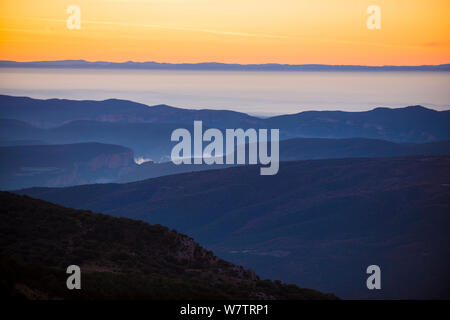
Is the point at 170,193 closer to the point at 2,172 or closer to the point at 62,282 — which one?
the point at 2,172

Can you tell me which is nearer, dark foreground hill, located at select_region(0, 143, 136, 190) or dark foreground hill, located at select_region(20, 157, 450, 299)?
dark foreground hill, located at select_region(20, 157, 450, 299)

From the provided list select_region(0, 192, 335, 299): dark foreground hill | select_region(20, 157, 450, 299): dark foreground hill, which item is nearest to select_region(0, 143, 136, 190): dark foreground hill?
select_region(20, 157, 450, 299): dark foreground hill

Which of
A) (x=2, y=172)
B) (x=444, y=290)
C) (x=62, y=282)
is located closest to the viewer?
(x=62, y=282)

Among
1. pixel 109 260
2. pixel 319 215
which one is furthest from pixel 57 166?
pixel 109 260

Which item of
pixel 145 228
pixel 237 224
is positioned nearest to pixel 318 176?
pixel 237 224

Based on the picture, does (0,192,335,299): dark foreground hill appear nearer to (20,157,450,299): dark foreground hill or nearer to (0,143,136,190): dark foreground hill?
(20,157,450,299): dark foreground hill

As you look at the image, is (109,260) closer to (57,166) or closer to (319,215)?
(319,215)

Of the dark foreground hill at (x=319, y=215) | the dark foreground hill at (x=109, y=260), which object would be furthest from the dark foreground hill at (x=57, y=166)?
the dark foreground hill at (x=109, y=260)
